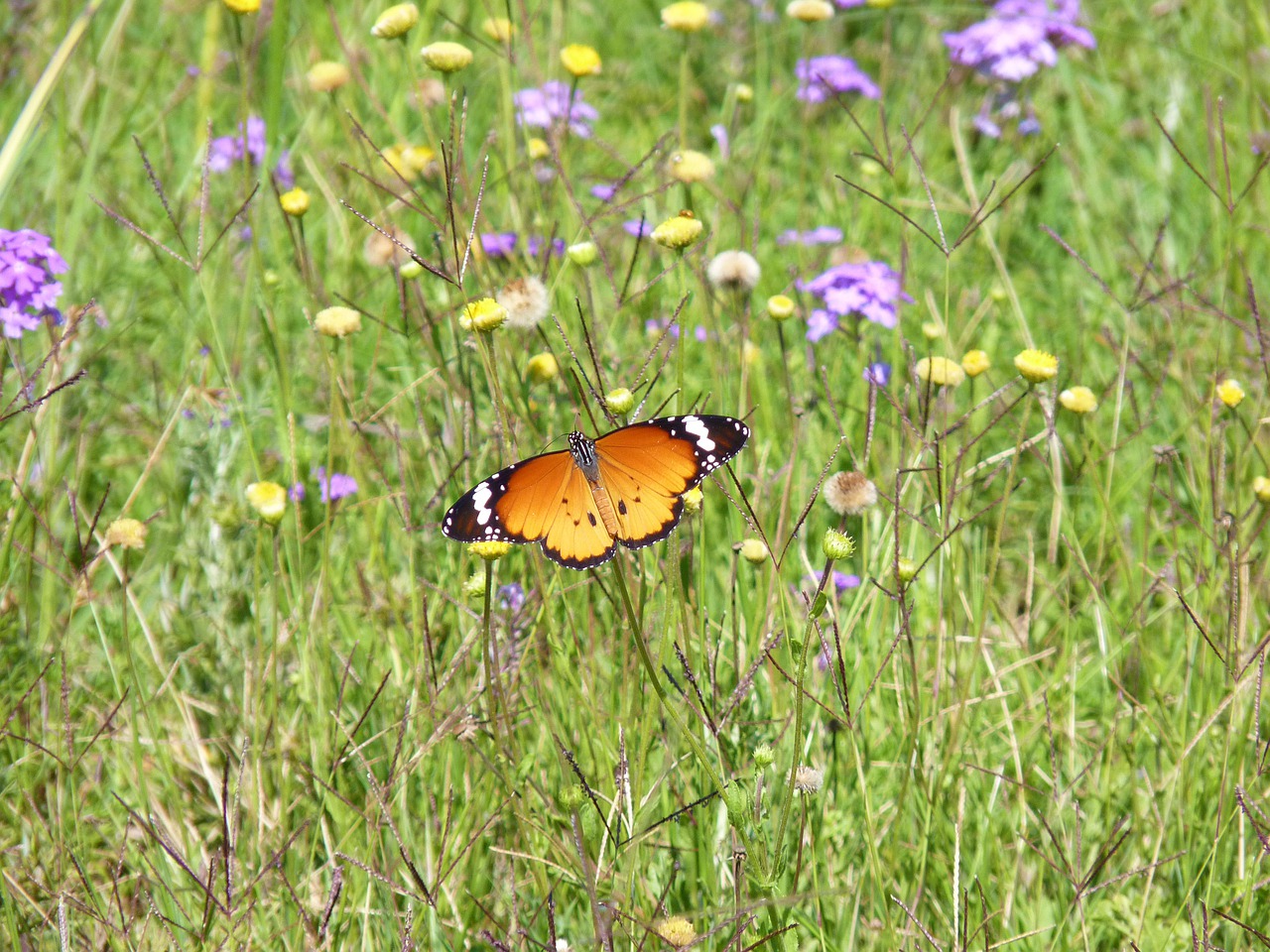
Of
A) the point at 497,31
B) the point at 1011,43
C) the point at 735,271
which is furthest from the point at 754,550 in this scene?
the point at 1011,43

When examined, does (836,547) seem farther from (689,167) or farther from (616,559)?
(689,167)

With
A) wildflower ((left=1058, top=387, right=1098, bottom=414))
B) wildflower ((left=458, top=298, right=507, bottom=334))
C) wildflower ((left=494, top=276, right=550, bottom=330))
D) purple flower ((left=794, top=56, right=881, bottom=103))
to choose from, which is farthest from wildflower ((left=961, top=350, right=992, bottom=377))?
purple flower ((left=794, top=56, right=881, bottom=103))

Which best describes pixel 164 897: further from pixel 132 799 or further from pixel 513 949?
pixel 513 949

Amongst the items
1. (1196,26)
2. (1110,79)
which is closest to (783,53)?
(1110,79)

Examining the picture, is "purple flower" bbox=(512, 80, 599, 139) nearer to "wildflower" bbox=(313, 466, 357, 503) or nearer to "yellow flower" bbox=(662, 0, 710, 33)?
"yellow flower" bbox=(662, 0, 710, 33)

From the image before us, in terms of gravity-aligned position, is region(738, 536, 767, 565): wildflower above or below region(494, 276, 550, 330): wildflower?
below

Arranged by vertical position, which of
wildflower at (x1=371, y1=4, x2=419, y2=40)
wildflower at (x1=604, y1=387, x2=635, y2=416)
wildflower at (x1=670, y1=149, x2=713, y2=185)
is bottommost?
wildflower at (x1=604, y1=387, x2=635, y2=416)

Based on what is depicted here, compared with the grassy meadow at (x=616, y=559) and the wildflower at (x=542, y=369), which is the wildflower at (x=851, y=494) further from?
the wildflower at (x=542, y=369)
